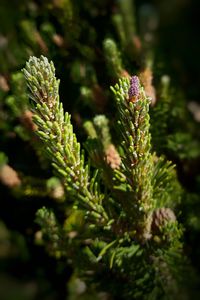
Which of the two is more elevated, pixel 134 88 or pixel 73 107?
pixel 73 107

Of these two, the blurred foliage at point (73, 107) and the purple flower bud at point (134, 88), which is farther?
the blurred foliage at point (73, 107)

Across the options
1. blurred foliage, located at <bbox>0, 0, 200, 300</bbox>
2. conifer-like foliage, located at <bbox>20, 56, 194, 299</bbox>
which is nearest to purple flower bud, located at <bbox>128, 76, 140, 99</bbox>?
conifer-like foliage, located at <bbox>20, 56, 194, 299</bbox>

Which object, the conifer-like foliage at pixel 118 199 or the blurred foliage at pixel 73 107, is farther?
the blurred foliage at pixel 73 107

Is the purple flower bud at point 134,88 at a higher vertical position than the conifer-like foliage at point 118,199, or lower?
higher

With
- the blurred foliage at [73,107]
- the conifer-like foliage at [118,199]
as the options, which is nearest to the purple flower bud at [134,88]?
the conifer-like foliage at [118,199]

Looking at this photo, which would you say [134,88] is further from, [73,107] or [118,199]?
[73,107]

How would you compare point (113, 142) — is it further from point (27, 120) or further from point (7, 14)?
point (7, 14)

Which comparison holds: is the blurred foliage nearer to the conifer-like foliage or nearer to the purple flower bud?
the conifer-like foliage

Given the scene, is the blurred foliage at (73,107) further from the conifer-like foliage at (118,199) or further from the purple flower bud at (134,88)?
the purple flower bud at (134,88)

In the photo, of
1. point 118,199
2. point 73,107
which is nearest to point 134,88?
point 118,199
